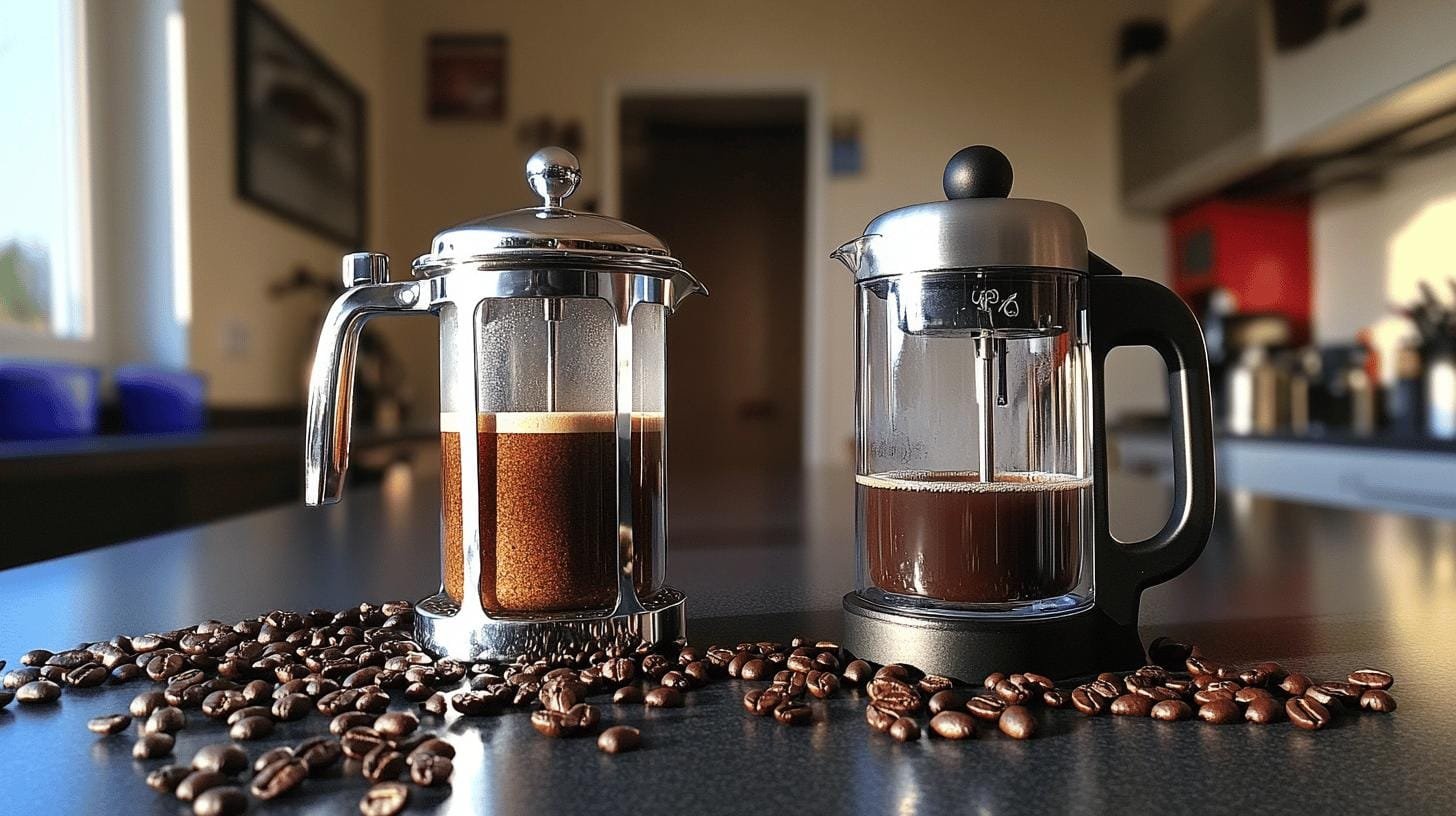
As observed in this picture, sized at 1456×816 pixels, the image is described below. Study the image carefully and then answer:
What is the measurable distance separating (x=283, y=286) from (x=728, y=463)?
3.02 meters

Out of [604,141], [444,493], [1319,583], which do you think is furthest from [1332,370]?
[444,493]

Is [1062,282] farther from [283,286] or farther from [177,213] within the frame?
[283,286]

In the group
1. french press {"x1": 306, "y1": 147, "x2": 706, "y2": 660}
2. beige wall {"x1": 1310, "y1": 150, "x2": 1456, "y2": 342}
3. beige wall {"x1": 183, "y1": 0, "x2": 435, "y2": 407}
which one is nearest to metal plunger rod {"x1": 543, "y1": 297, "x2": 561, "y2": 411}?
french press {"x1": 306, "y1": 147, "x2": 706, "y2": 660}

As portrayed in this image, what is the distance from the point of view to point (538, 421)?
2.06 feet

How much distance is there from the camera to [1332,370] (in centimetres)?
371

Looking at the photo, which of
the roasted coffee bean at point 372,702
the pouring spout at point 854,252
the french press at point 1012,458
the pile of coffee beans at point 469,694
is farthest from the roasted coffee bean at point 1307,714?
the roasted coffee bean at point 372,702

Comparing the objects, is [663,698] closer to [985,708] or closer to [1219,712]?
[985,708]

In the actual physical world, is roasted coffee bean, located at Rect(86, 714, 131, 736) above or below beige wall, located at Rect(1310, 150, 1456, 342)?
below

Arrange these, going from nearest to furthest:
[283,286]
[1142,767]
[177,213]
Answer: [1142,767]
[177,213]
[283,286]

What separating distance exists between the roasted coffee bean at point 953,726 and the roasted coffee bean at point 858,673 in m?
0.08

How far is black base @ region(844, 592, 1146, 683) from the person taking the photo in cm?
54

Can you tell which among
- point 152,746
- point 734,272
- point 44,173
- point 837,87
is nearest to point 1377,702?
point 152,746

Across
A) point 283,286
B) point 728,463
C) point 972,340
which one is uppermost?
point 283,286

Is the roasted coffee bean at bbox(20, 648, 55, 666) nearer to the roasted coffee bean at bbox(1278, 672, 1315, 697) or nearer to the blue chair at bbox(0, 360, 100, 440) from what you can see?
the roasted coffee bean at bbox(1278, 672, 1315, 697)
